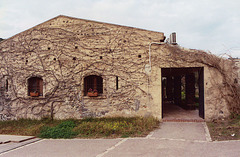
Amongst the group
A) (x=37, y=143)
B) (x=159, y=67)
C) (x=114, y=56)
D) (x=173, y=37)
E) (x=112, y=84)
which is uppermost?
(x=173, y=37)

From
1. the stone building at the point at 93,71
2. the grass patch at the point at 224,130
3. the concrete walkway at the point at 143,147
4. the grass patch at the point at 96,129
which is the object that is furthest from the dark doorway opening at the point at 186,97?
the concrete walkway at the point at 143,147

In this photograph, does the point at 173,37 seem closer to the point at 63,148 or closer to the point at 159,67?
the point at 159,67

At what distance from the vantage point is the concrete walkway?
16.1 feet

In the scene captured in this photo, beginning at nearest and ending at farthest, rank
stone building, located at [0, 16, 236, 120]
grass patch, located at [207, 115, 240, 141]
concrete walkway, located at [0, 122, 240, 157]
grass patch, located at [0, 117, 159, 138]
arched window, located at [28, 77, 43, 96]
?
concrete walkway, located at [0, 122, 240, 157] → grass patch, located at [207, 115, 240, 141] → grass patch, located at [0, 117, 159, 138] → stone building, located at [0, 16, 236, 120] → arched window, located at [28, 77, 43, 96]

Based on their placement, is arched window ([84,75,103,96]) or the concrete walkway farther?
arched window ([84,75,103,96])

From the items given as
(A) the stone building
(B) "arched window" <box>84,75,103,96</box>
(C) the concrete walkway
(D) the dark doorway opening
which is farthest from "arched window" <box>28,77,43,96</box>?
(D) the dark doorway opening

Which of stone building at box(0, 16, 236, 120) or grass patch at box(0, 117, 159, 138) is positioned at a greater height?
stone building at box(0, 16, 236, 120)

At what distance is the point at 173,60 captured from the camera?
8.48 metres

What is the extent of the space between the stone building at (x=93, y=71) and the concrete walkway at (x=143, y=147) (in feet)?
7.33

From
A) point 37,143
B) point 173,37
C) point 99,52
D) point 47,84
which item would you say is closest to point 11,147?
point 37,143

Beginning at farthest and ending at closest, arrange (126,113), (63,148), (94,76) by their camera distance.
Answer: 1. (94,76)
2. (126,113)
3. (63,148)

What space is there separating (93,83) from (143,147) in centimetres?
474

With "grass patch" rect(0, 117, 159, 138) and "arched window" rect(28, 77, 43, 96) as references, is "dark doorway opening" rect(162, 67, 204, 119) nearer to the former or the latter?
"grass patch" rect(0, 117, 159, 138)

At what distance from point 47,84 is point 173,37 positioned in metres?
6.48
